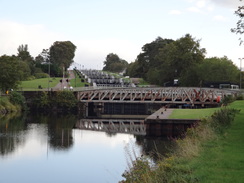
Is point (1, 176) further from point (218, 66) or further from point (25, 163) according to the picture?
point (218, 66)

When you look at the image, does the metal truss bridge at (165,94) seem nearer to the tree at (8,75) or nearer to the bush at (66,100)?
the bush at (66,100)

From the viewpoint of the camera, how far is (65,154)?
118ft

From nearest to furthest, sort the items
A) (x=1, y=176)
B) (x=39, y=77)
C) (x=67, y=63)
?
1. (x=1, y=176)
2. (x=39, y=77)
3. (x=67, y=63)

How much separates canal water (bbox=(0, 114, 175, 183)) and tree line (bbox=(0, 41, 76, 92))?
3002cm

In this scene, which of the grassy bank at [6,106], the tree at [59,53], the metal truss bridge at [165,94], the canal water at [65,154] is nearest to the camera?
the canal water at [65,154]

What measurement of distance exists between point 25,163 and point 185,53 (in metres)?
87.9

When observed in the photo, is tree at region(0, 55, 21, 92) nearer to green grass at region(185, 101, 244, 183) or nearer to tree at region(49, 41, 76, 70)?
green grass at region(185, 101, 244, 183)

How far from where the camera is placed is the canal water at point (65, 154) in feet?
92.1

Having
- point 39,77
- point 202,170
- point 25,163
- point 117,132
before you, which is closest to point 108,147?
point 25,163

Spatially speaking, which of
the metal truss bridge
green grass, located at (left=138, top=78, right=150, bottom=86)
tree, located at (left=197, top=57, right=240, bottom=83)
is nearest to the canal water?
the metal truss bridge

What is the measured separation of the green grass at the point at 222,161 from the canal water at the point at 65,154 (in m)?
3.34

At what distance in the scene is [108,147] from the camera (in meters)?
40.4

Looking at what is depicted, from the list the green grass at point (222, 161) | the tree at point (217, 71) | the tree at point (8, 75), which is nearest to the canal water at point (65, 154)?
the green grass at point (222, 161)

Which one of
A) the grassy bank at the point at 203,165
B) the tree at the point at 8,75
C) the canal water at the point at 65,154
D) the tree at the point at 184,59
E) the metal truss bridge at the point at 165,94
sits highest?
the tree at the point at 184,59
